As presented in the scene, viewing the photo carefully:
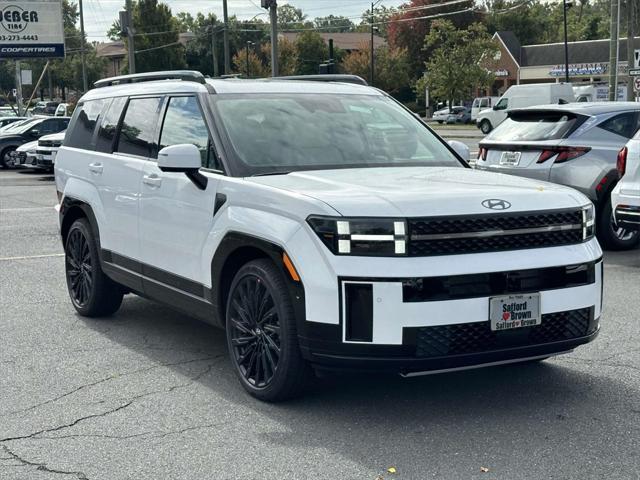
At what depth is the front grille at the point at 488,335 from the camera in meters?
4.64

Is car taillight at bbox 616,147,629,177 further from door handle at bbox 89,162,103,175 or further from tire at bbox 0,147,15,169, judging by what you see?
tire at bbox 0,147,15,169

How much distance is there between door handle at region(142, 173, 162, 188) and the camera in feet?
20.6

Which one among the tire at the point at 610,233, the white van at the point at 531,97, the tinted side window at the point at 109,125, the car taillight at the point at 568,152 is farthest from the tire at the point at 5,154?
the tinted side window at the point at 109,125

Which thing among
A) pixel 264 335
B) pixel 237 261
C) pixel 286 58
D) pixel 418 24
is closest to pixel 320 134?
pixel 237 261

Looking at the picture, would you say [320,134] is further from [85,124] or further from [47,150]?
[47,150]

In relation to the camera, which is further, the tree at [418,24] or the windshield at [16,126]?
the tree at [418,24]

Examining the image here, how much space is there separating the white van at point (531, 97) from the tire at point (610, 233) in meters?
26.8

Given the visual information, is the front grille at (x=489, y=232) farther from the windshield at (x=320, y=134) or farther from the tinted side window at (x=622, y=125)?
the tinted side window at (x=622, y=125)

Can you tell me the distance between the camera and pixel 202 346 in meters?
6.70

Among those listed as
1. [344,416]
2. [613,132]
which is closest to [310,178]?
[344,416]

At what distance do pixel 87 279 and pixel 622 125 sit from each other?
6961 mm

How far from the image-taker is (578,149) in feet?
35.9

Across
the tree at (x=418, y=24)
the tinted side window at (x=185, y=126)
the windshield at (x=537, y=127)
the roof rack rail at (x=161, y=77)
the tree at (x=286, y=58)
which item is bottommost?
the windshield at (x=537, y=127)

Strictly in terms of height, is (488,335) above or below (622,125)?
below
